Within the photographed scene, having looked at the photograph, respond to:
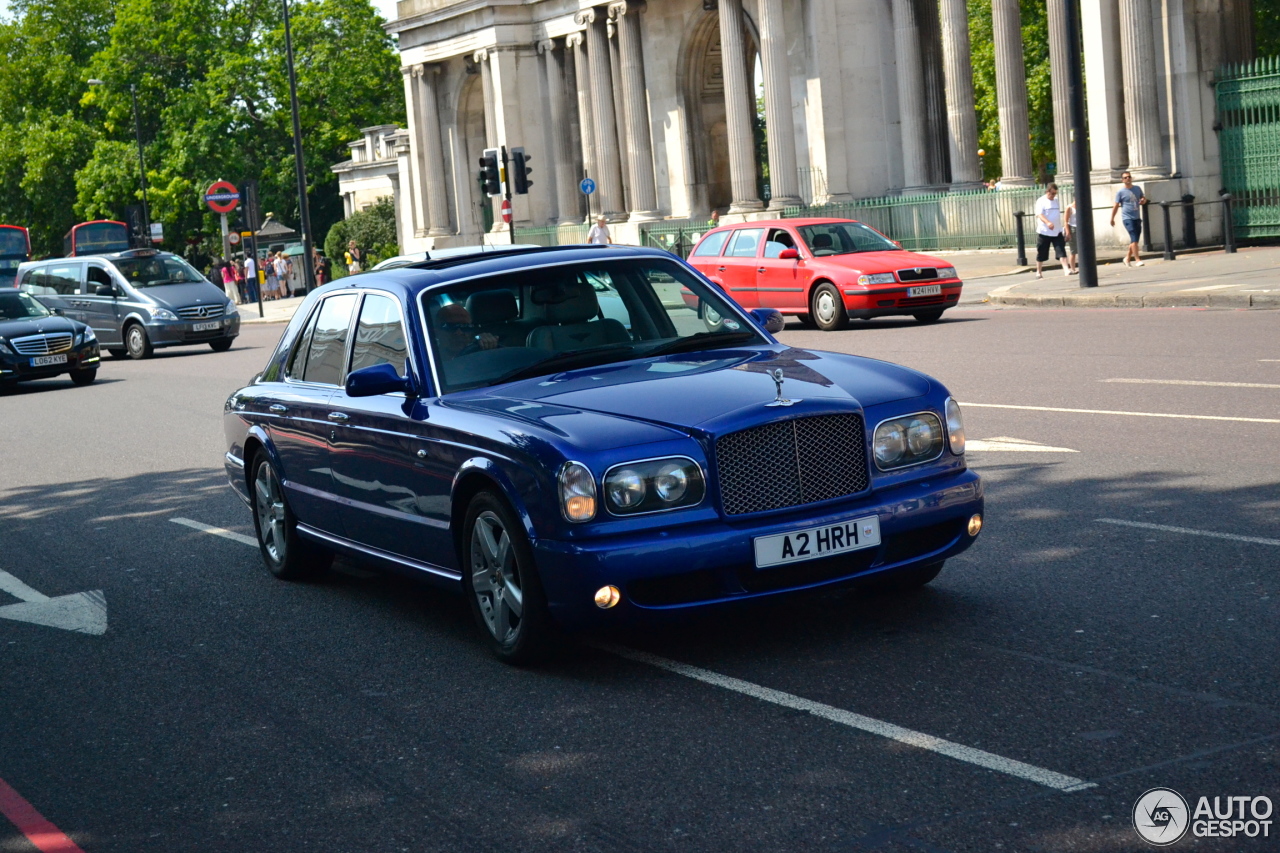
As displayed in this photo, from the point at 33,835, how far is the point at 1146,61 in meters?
31.1

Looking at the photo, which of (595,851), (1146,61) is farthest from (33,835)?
(1146,61)

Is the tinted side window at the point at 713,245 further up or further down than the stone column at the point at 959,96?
further down

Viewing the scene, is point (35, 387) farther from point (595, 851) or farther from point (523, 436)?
point (595, 851)

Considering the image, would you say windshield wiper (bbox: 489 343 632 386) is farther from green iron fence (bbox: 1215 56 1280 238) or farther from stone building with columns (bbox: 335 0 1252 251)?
green iron fence (bbox: 1215 56 1280 238)

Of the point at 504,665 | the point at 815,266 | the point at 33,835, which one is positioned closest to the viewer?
the point at 33,835

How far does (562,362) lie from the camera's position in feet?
22.4

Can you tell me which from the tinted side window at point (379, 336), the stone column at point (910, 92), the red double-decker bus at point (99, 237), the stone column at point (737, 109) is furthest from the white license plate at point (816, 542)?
the red double-decker bus at point (99, 237)

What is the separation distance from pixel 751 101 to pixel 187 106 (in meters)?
34.3

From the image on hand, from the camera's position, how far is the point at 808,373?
6.42 m

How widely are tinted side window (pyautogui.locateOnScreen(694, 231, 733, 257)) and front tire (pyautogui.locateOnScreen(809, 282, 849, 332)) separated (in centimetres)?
265

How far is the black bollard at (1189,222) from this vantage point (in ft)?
99.8

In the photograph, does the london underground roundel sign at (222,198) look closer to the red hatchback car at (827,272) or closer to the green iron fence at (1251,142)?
the red hatchback car at (827,272)

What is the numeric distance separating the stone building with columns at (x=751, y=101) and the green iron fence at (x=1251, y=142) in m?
0.45

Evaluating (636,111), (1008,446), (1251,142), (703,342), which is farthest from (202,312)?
(703,342)
